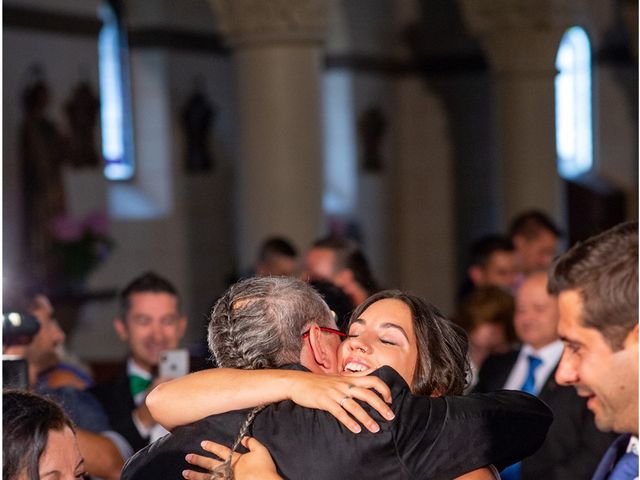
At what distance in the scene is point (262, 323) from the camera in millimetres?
→ 2842

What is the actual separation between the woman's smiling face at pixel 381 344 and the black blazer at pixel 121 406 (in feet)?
6.59

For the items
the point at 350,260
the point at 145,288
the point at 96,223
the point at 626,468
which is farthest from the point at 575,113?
the point at 626,468

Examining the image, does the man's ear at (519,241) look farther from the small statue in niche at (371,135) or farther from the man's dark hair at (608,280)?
the small statue in niche at (371,135)

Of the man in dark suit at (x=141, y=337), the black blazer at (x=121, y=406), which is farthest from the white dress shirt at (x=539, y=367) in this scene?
the black blazer at (x=121, y=406)

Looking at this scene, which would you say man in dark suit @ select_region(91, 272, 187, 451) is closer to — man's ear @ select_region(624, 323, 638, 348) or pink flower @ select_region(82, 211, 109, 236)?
man's ear @ select_region(624, 323, 638, 348)

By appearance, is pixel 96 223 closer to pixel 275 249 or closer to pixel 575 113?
pixel 275 249

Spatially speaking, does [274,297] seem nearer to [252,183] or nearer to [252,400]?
[252,400]

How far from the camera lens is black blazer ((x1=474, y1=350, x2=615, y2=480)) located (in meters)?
4.06

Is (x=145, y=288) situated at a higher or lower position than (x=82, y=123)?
lower

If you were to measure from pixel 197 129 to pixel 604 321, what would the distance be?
13.3 metres

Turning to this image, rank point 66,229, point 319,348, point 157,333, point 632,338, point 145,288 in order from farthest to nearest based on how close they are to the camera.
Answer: point 66,229, point 145,288, point 157,333, point 319,348, point 632,338

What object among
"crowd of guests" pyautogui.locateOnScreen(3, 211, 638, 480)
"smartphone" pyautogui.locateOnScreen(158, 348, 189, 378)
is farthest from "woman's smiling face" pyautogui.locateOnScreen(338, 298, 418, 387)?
"smartphone" pyautogui.locateOnScreen(158, 348, 189, 378)

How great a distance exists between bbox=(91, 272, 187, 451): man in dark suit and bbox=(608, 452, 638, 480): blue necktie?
2.41 metres

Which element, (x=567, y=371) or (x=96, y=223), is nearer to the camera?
(x=567, y=371)
